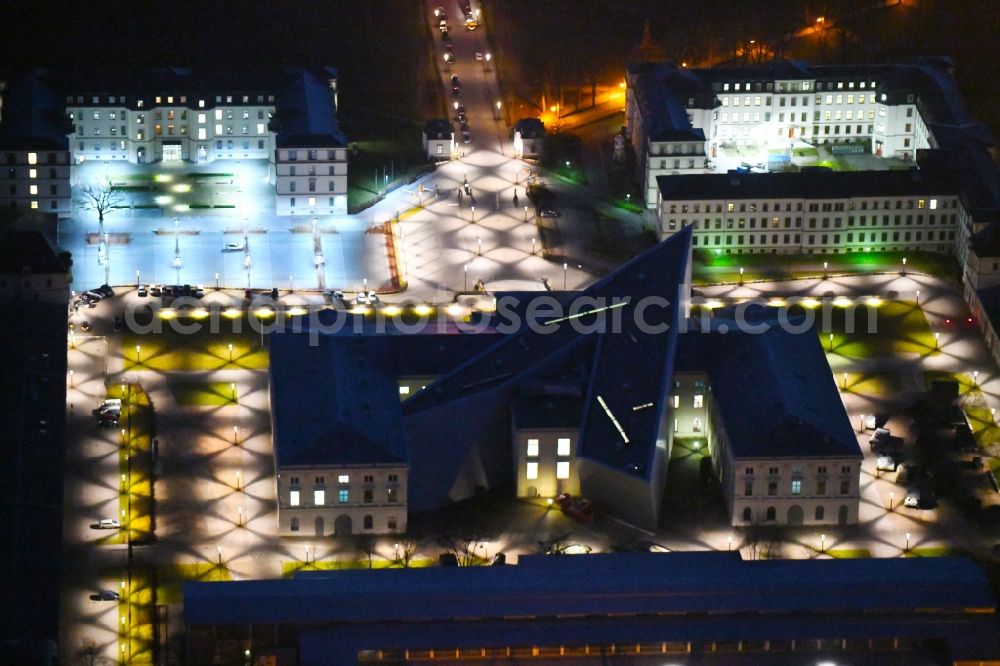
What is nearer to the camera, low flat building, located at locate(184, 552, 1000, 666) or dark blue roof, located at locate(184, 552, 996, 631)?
low flat building, located at locate(184, 552, 1000, 666)

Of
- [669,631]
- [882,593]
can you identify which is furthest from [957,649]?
[669,631]

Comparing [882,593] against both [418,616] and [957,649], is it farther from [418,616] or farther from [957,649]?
[418,616]

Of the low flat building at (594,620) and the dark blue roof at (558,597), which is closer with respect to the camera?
the low flat building at (594,620)

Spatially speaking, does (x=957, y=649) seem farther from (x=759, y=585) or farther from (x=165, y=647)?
(x=165, y=647)

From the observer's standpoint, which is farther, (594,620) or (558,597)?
(558,597)

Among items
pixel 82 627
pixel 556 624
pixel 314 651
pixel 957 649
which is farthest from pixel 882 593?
pixel 82 627

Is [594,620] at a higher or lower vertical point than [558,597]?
lower
